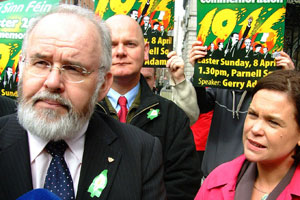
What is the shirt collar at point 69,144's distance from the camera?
1.72 meters

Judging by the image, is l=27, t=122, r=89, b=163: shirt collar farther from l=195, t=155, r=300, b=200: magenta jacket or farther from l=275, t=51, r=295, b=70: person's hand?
l=275, t=51, r=295, b=70: person's hand

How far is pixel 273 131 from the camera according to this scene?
6.79 ft

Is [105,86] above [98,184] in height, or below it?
above

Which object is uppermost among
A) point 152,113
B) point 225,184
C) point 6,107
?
point 6,107

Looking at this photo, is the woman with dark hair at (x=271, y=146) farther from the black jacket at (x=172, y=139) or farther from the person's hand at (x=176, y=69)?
the person's hand at (x=176, y=69)

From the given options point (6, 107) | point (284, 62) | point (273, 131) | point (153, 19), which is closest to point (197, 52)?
point (153, 19)

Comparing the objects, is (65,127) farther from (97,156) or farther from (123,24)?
→ (123,24)

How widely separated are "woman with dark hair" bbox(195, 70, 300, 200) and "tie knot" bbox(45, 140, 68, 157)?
102cm

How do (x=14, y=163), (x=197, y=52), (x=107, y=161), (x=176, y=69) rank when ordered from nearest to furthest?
(x=14, y=163) → (x=107, y=161) → (x=176, y=69) → (x=197, y=52)

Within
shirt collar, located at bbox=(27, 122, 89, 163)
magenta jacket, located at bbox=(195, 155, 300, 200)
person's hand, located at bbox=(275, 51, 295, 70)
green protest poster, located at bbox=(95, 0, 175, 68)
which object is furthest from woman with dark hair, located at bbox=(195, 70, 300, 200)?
green protest poster, located at bbox=(95, 0, 175, 68)

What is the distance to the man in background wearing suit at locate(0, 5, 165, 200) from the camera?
1646mm

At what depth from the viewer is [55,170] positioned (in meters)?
1.65

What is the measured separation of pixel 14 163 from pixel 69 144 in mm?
289

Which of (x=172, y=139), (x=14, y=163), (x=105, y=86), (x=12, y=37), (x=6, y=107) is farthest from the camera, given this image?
(x=12, y=37)
